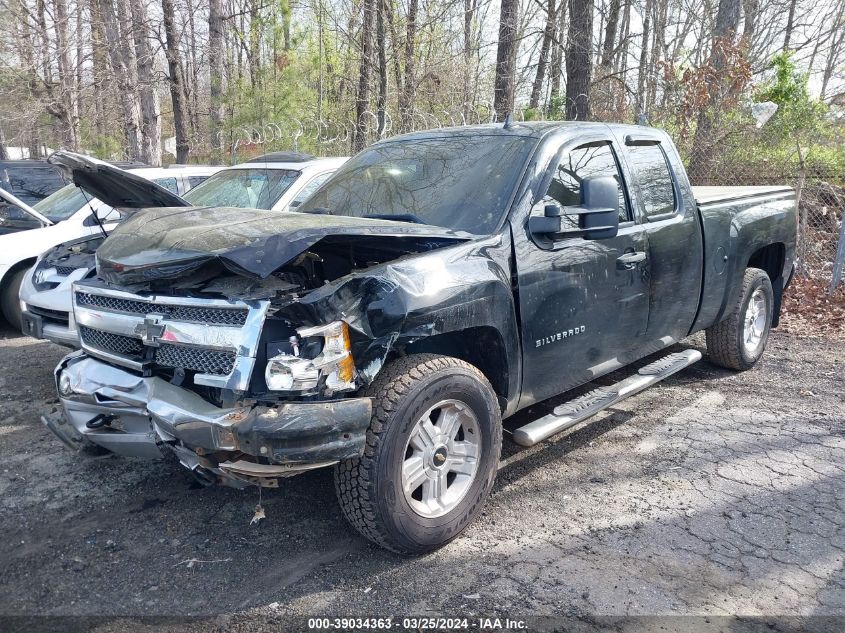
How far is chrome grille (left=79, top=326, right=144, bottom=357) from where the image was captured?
321cm

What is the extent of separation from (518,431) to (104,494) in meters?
2.38

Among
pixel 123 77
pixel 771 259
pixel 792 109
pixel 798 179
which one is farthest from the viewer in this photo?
pixel 123 77

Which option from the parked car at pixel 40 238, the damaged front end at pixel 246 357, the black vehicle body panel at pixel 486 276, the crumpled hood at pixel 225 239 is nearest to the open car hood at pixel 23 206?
the parked car at pixel 40 238

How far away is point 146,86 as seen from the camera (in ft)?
48.5

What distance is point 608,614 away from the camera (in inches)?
109

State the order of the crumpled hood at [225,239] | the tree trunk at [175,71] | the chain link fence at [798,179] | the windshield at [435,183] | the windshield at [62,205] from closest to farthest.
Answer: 1. the crumpled hood at [225,239]
2. the windshield at [435,183]
3. the windshield at [62,205]
4. the chain link fence at [798,179]
5. the tree trunk at [175,71]

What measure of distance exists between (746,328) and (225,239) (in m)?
4.85

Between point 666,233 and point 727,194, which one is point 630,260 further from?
point 727,194

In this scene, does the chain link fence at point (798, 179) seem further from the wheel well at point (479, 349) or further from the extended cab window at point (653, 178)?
the wheel well at point (479, 349)

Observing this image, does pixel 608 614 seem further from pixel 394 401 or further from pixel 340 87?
pixel 340 87

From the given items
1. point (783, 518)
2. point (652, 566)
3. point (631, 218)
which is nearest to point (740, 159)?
point (631, 218)

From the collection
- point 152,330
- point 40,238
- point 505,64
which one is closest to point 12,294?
point 40,238

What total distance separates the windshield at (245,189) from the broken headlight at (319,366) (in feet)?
14.4

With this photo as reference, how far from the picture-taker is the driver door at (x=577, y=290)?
3.64 metres
